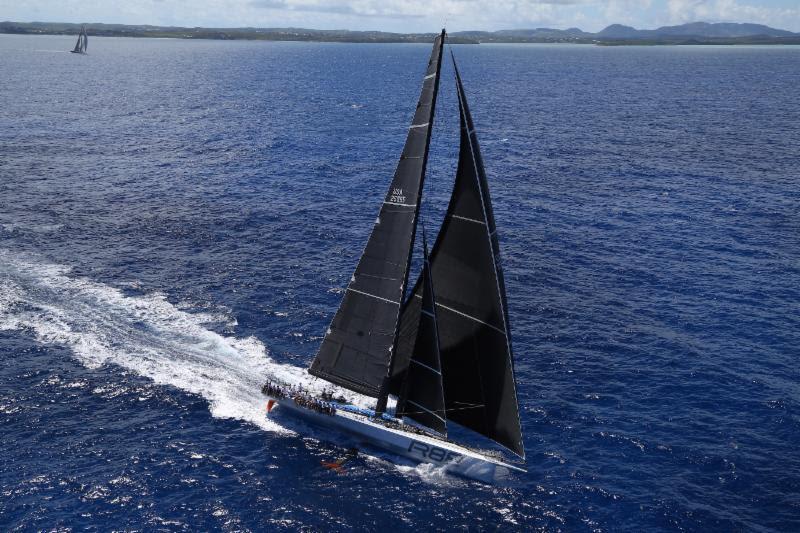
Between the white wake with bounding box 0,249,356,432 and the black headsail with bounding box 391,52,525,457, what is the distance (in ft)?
41.4

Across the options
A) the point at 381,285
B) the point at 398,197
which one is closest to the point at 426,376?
the point at 381,285

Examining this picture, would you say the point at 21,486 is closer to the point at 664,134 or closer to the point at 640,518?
the point at 640,518

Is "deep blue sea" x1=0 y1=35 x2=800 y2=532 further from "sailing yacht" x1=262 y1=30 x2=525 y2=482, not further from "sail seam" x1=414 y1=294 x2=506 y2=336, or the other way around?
"sail seam" x1=414 y1=294 x2=506 y2=336

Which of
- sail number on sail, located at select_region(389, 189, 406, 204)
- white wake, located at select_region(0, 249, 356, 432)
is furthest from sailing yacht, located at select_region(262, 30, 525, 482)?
white wake, located at select_region(0, 249, 356, 432)

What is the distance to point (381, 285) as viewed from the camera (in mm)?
43938

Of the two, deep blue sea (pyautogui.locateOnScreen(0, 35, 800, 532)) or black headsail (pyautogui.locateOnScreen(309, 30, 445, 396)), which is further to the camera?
deep blue sea (pyautogui.locateOnScreen(0, 35, 800, 532))

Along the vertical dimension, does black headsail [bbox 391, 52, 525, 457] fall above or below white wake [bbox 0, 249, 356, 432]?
above

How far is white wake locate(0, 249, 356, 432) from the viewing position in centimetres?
5247

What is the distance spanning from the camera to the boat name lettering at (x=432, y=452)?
43.8m

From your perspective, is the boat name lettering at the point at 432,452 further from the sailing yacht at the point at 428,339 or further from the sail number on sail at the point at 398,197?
the sail number on sail at the point at 398,197

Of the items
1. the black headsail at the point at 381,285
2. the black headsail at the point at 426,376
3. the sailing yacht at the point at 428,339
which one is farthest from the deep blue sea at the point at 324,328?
the black headsail at the point at 381,285

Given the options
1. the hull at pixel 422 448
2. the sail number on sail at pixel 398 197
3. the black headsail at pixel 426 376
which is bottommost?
the hull at pixel 422 448

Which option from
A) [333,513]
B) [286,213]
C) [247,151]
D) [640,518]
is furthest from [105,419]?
[247,151]

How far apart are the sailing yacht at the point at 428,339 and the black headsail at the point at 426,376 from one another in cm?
7
